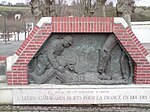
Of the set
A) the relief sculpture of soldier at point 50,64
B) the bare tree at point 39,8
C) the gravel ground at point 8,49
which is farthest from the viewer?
the gravel ground at point 8,49

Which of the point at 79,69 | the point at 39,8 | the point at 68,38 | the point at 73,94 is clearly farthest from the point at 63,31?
the point at 39,8

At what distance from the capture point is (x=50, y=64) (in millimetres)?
5918

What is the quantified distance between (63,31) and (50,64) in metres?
0.82

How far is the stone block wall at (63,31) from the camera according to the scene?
5.76 m

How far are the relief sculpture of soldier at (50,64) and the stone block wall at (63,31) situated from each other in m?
0.20

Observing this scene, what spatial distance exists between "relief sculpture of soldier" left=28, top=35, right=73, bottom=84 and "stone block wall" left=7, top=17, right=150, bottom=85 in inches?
7.8

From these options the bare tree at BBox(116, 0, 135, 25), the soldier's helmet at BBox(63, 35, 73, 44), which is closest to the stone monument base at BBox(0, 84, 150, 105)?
the soldier's helmet at BBox(63, 35, 73, 44)

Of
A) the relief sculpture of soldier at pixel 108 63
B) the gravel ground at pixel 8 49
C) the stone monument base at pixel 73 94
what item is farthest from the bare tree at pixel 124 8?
the gravel ground at pixel 8 49

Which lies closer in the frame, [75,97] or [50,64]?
[75,97]

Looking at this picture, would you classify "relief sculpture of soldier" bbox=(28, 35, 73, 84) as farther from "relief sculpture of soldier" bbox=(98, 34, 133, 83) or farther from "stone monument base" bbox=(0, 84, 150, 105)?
"relief sculpture of soldier" bbox=(98, 34, 133, 83)

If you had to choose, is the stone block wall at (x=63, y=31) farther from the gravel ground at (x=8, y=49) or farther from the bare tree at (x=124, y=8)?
the gravel ground at (x=8, y=49)

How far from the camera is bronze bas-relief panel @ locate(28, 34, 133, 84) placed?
5902mm

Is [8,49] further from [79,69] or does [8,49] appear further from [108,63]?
[108,63]

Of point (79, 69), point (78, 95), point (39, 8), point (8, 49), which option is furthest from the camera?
point (8, 49)
